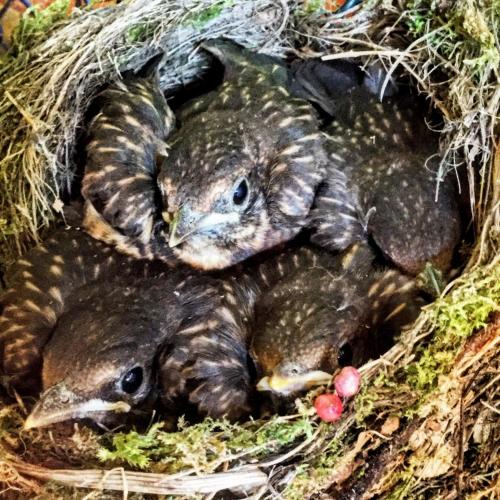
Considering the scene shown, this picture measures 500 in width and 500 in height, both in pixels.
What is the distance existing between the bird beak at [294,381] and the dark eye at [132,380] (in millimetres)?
289

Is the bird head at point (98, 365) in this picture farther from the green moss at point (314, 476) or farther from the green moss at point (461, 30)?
the green moss at point (461, 30)

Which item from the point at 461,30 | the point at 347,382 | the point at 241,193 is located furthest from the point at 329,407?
the point at 461,30

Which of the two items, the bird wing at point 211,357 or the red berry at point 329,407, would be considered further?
the bird wing at point 211,357

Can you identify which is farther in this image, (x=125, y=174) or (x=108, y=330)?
(x=125, y=174)

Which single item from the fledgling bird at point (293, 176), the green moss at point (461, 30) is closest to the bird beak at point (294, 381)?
the fledgling bird at point (293, 176)

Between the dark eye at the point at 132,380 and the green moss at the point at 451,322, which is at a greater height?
the dark eye at the point at 132,380

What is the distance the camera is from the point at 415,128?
1.77 meters

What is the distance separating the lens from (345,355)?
1453 mm

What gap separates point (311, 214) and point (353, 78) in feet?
1.54

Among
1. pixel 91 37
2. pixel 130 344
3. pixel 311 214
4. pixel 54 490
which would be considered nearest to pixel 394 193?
pixel 311 214

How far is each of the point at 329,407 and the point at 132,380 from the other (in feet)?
1.57

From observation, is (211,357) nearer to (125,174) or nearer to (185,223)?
(185,223)

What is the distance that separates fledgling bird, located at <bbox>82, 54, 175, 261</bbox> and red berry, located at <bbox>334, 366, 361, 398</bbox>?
2.11 feet

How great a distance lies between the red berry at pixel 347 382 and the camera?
1.23 m
